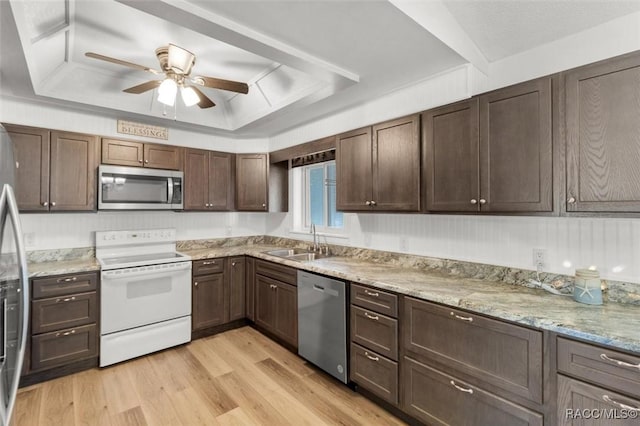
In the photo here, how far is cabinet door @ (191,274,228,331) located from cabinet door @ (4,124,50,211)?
157 cm

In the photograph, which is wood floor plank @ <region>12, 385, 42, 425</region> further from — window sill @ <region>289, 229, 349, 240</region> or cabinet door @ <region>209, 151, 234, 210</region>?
window sill @ <region>289, 229, 349, 240</region>

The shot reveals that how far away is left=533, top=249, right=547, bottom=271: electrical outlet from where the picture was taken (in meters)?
1.96

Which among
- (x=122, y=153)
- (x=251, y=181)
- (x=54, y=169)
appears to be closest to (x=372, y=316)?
(x=251, y=181)

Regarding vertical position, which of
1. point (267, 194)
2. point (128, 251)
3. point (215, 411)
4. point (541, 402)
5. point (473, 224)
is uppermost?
point (267, 194)

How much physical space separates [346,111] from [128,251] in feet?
9.21

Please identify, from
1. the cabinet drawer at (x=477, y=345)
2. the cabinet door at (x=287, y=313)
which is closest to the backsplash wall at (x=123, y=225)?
the cabinet door at (x=287, y=313)

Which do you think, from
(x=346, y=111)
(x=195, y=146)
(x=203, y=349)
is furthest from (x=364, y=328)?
(x=195, y=146)

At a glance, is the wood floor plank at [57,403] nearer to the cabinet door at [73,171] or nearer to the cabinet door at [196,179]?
the cabinet door at [73,171]

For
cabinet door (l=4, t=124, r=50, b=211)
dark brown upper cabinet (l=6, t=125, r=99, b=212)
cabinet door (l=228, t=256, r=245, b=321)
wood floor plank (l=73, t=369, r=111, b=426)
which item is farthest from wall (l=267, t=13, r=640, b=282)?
cabinet door (l=4, t=124, r=50, b=211)

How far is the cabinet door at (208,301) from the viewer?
3344 mm

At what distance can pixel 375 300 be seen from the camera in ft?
7.16

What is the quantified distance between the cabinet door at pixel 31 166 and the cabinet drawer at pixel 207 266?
56.0 inches

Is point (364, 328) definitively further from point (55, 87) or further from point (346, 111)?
point (55, 87)

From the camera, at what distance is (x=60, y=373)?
104 inches
